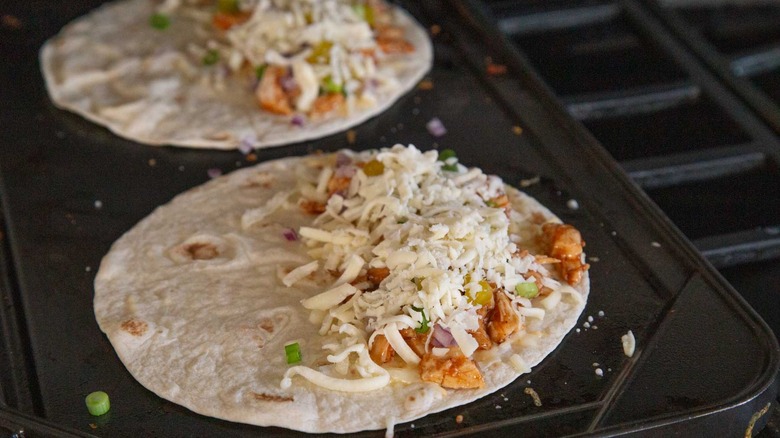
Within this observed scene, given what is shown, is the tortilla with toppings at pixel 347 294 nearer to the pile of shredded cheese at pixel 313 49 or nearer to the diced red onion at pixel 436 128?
the diced red onion at pixel 436 128

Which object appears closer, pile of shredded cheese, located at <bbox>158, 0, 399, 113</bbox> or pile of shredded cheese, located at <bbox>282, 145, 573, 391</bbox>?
pile of shredded cheese, located at <bbox>282, 145, 573, 391</bbox>

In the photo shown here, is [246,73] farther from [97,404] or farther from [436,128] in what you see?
[97,404]

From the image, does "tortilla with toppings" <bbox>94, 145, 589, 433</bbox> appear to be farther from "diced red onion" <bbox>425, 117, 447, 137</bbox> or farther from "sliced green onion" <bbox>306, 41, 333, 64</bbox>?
"sliced green onion" <bbox>306, 41, 333, 64</bbox>

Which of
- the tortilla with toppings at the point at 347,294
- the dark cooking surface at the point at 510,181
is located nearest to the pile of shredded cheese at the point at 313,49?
the dark cooking surface at the point at 510,181

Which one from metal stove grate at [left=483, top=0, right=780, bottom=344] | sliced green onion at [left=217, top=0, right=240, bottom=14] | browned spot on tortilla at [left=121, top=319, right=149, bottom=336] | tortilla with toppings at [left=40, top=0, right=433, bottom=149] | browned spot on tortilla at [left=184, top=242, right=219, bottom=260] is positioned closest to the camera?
browned spot on tortilla at [left=121, top=319, right=149, bottom=336]

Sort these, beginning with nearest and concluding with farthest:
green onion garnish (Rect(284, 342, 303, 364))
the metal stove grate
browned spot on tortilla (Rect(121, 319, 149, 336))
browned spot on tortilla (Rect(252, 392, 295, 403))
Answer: browned spot on tortilla (Rect(252, 392, 295, 403))
green onion garnish (Rect(284, 342, 303, 364))
browned spot on tortilla (Rect(121, 319, 149, 336))
the metal stove grate

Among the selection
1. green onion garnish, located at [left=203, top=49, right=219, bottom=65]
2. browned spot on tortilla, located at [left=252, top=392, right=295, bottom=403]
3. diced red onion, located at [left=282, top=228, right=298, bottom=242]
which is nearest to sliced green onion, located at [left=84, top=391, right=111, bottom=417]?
browned spot on tortilla, located at [left=252, top=392, right=295, bottom=403]

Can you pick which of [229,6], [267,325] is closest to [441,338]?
[267,325]

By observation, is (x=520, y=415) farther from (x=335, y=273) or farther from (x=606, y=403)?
(x=335, y=273)
